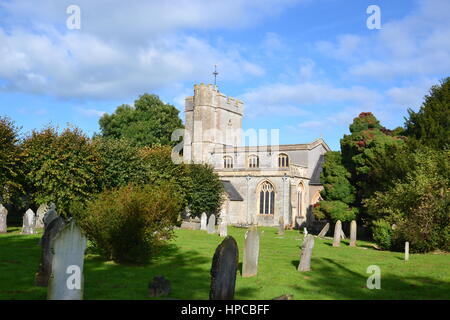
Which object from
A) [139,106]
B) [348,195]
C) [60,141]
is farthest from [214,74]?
[60,141]

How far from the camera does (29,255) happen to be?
16047mm

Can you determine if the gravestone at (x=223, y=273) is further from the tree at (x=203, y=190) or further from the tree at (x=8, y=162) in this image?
the tree at (x=203, y=190)

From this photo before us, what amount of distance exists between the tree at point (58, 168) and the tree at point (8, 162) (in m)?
0.56

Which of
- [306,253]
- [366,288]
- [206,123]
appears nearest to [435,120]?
[306,253]

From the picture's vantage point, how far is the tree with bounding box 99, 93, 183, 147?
56438 mm

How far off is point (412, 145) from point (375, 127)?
692cm

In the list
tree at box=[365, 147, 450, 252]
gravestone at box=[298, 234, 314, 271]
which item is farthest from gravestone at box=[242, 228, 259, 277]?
tree at box=[365, 147, 450, 252]

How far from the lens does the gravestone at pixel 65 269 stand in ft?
28.6

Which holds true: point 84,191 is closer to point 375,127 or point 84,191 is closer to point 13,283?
A: point 13,283

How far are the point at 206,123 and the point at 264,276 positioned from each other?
43.5 metres

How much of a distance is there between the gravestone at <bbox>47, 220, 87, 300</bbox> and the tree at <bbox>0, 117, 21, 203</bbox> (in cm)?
1891

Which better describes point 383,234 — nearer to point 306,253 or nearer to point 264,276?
point 306,253

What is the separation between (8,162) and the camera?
25.7m

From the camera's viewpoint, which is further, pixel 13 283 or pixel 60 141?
pixel 60 141
